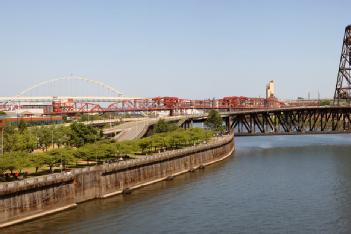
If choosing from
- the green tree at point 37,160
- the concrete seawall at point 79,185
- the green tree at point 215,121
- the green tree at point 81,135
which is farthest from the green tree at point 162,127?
the green tree at point 37,160

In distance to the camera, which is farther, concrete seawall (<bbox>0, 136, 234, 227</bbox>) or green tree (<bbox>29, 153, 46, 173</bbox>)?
green tree (<bbox>29, 153, 46, 173</bbox>)

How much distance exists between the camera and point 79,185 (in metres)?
61.5

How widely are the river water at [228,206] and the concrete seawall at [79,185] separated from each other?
1578 millimetres

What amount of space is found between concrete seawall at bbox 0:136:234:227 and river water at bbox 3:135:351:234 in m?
1.58

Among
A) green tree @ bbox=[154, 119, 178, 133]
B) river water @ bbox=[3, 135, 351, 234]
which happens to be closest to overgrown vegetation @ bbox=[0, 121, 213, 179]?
river water @ bbox=[3, 135, 351, 234]

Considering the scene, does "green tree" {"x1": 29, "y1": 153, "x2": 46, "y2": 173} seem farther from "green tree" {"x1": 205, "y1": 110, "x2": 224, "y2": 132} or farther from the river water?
"green tree" {"x1": 205, "y1": 110, "x2": 224, "y2": 132}

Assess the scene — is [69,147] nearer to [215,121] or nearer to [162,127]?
[162,127]

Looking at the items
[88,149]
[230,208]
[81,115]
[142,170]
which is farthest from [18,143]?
[81,115]

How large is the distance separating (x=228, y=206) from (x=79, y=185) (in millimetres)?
18046

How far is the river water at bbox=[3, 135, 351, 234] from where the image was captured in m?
50.2

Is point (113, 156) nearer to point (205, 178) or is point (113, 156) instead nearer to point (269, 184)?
point (205, 178)

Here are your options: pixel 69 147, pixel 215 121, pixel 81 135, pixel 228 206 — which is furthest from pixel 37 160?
pixel 215 121

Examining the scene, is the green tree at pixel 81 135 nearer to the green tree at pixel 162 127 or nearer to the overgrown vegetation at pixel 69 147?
the overgrown vegetation at pixel 69 147

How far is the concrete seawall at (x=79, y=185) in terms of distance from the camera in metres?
52.3
